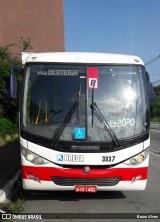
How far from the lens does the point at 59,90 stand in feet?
23.1

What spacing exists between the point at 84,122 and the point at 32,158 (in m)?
1.15

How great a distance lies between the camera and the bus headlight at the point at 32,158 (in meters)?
6.69

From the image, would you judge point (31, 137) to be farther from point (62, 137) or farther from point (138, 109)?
point (138, 109)

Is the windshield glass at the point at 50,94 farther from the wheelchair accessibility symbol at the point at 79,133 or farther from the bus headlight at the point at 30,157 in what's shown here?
the bus headlight at the point at 30,157

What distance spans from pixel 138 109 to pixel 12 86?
94.7 inches

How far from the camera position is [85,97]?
22.8 ft

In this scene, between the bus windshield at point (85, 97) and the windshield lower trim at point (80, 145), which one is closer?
the windshield lower trim at point (80, 145)

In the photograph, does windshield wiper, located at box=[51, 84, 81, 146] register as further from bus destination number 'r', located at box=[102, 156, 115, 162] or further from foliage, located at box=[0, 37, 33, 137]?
foliage, located at box=[0, 37, 33, 137]

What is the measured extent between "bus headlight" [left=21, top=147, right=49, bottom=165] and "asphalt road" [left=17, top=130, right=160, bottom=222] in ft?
2.70

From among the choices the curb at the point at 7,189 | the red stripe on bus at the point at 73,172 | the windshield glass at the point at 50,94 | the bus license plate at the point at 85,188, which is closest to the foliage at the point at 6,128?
the curb at the point at 7,189

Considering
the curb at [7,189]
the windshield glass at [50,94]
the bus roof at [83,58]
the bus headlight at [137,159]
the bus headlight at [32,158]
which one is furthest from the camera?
the curb at [7,189]

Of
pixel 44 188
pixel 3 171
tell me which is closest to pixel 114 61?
pixel 44 188

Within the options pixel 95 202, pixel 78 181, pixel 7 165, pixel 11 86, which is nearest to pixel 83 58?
pixel 11 86

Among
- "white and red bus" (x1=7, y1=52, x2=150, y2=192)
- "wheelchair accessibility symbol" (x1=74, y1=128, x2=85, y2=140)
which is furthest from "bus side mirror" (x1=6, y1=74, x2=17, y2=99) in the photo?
"wheelchair accessibility symbol" (x1=74, y1=128, x2=85, y2=140)
